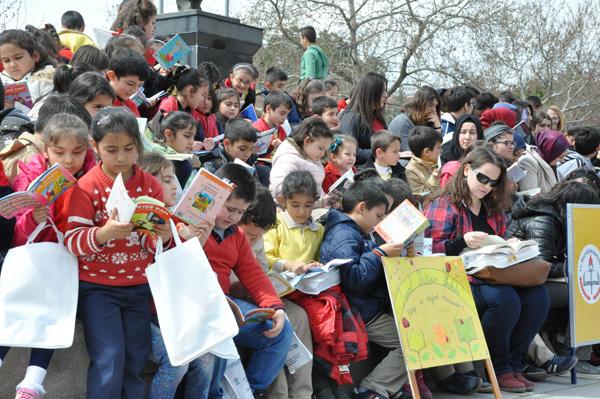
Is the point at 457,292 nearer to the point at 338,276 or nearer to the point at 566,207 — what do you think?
the point at 338,276

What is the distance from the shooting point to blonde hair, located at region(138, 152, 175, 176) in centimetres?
532

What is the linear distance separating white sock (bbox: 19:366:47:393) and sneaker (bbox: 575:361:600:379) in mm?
5037

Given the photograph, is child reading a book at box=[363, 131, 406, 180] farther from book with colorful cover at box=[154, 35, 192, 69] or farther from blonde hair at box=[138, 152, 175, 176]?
blonde hair at box=[138, 152, 175, 176]

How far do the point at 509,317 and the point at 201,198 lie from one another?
3035 mm

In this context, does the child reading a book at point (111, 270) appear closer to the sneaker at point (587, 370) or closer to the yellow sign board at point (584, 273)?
the yellow sign board at point (584, 273)

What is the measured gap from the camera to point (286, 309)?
18.2 feet

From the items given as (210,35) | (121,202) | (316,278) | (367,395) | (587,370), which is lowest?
(587,370)

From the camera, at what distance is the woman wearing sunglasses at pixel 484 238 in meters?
6.55

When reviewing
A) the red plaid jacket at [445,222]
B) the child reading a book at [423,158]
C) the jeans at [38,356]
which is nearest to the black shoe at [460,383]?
the red plaid jacket at [445,222]

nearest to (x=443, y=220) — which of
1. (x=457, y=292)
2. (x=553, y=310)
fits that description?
(x=457, y=292)

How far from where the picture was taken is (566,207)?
7.21 m

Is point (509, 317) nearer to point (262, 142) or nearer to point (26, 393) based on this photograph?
point (262, 142)

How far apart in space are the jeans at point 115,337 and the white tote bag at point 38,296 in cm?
14

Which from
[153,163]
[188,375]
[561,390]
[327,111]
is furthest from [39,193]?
[327,111]
